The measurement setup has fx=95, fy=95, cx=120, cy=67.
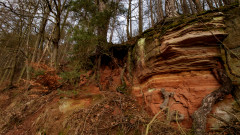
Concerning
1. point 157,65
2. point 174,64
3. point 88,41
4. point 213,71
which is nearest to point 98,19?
point 88,41

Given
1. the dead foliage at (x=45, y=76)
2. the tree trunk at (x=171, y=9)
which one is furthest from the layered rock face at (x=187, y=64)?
the dead foliage at (x=45, y=76)

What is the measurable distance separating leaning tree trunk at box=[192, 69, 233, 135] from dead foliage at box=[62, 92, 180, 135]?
1.98 feet

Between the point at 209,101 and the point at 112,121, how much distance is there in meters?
3.17

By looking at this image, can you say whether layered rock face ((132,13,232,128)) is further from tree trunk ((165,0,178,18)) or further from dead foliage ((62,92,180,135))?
tree trunk ((165,0,178,18))

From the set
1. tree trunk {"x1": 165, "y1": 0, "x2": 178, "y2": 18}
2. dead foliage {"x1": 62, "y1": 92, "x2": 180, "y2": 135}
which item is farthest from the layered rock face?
tree trunk {"x1": 165, "y1": 0, "x2": 178, "y2": 18}

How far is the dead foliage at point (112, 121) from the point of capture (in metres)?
3.00

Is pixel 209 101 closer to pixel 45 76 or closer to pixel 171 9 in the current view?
pixel 171 9

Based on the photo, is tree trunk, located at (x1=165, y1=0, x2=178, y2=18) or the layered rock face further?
tree trunk, located at (x1=165, y1=0, x2=178, y2=18)

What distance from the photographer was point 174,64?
3.65 meters

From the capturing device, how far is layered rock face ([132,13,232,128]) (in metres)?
3.13

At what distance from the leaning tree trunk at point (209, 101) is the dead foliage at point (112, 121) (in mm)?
603

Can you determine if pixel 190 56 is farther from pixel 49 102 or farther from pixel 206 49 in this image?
pixel 49 102

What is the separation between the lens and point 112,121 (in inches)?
139

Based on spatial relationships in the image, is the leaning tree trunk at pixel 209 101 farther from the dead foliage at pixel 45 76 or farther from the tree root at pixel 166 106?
the dead foliage at pixel 45 76
